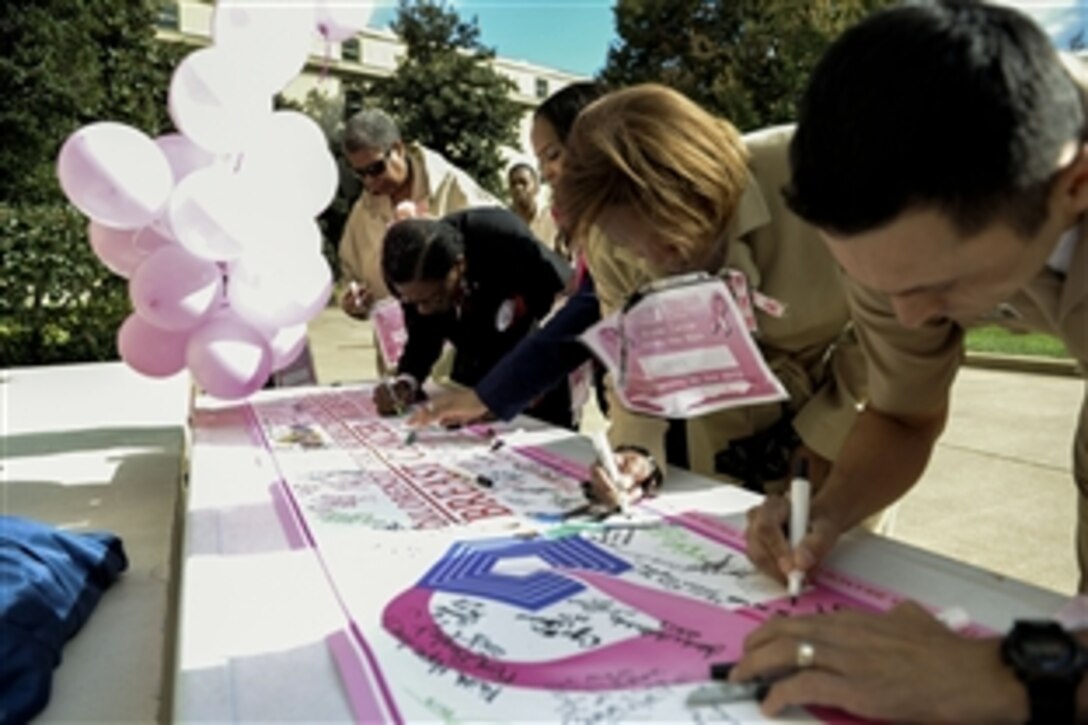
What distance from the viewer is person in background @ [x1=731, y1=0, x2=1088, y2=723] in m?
0.68

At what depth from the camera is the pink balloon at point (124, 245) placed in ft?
7.60

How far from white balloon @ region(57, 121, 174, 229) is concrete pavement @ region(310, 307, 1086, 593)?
5.75 ft

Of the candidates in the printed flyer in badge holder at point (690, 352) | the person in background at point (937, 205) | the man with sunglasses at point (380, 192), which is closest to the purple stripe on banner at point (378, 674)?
the person in background at point (937, 205)

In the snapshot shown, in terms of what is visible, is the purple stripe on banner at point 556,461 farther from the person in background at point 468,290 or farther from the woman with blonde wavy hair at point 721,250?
the person in background at point 468,290

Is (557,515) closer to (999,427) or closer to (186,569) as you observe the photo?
(186,569)

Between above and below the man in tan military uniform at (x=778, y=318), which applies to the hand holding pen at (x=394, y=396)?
below

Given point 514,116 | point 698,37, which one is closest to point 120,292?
point 514,116

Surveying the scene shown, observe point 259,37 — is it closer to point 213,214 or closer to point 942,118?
point 213,214

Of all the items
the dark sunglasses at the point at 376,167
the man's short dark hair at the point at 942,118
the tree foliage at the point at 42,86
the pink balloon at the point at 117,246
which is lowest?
the pink balloon at the point at 117,246

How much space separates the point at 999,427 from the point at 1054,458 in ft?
1.99

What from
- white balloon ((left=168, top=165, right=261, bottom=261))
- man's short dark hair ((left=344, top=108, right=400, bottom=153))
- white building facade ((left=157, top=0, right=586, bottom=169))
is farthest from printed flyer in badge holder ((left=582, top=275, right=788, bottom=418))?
white building facade ((left=157, top=0, right=586, bottom=169))

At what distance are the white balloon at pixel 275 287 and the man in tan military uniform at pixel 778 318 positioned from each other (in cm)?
89

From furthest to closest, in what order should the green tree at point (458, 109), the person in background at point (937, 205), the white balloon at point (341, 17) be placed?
the green tree at point (458, 109) < the white balloon at point (341, 17) < the person in background at point (937, 205)

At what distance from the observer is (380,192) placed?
303 centimetres
